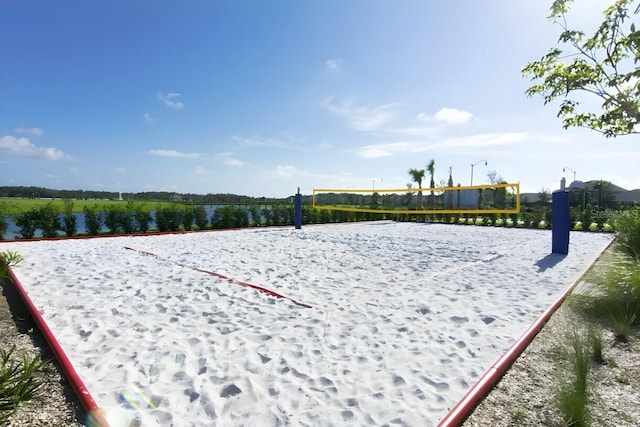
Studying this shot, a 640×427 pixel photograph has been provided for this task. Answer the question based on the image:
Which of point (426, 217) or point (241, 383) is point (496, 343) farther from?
point (426, 217)

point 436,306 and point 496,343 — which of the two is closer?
point 496,343

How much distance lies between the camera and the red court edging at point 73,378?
5.04 feet

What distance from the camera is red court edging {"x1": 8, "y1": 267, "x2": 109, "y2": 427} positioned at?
1.54m

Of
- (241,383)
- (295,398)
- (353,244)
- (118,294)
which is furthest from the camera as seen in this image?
(353,244)

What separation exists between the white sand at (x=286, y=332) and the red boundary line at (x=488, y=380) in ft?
0.17

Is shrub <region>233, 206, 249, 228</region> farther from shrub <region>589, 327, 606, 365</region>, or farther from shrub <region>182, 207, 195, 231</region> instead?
shrub <region>589, 327, 606, 365</region>

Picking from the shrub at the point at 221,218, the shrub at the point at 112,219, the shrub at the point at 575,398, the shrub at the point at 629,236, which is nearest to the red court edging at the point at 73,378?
the shrub at the point at 575,398

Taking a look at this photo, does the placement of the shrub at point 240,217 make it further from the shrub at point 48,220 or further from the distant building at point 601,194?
the distant building at point 601,194

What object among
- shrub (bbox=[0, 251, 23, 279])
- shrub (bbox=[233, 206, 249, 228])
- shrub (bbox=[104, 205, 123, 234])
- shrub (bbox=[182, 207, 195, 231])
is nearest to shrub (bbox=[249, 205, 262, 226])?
shrub (bbox=[233, 206, 249, 228])

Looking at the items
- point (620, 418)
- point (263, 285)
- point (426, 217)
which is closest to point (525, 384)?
point (620, 418)

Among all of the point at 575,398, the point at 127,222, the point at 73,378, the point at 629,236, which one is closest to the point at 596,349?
the point at 575,398

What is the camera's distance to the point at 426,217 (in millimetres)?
16047

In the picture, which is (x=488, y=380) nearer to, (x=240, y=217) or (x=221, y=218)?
(x=221, y=218)

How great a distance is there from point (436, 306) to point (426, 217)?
13.6 metres
